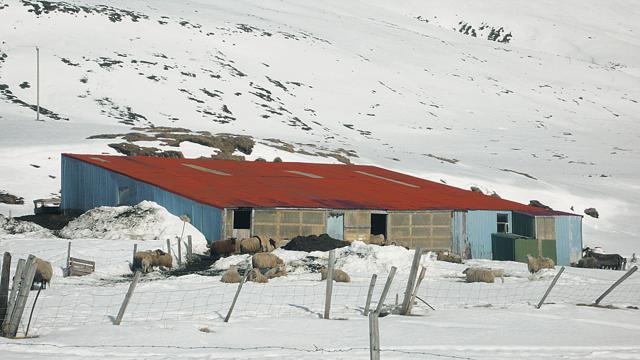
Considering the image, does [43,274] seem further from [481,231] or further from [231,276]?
[481,231]

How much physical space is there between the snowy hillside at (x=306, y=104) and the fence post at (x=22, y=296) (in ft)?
128

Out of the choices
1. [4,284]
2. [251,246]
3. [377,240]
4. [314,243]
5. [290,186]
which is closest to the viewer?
[4,284]

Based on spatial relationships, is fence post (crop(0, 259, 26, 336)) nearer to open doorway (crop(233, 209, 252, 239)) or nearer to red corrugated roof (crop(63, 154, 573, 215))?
red corrugated roof (crop(63, 154, 573, 215))

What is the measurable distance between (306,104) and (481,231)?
88.1 m

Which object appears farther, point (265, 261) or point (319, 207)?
point (319, 207)

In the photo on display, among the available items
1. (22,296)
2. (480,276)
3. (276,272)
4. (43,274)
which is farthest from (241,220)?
(22,296)

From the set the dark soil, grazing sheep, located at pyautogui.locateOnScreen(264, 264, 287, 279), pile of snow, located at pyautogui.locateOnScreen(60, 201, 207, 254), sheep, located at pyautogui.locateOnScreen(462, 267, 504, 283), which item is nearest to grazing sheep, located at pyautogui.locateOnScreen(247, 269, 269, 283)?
grazing sheep, located at pyautogui.locateOnScreen(264, 264, 287, 279)

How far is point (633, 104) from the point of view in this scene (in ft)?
568

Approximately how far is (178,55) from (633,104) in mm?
78175

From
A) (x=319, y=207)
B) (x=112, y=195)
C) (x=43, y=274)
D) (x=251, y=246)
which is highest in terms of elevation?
(x=112, y=195)

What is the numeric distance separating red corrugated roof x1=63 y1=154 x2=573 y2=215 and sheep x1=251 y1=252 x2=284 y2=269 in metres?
8.55

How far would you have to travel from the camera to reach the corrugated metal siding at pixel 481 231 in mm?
50875

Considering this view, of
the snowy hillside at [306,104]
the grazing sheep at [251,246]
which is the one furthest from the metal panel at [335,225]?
the snowy hillside at [306,104]

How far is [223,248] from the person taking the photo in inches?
1646
